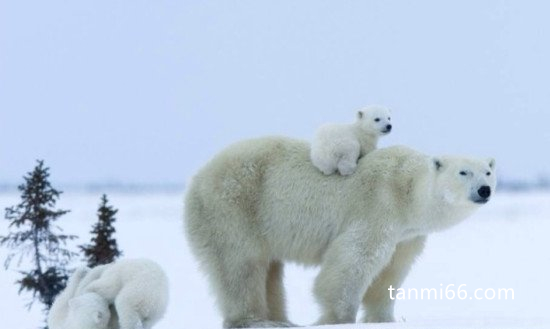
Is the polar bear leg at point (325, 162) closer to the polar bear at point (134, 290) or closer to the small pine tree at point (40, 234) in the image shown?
the polar bear at point (134, 290)

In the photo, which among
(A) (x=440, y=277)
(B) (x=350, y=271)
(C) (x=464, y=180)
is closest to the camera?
(C) (x=464, y=180)

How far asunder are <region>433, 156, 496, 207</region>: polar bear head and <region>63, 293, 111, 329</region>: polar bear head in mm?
2673

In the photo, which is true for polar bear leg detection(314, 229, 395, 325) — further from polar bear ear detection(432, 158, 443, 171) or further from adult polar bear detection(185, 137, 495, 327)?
polar bear ear detection(432, 158, 443, 171)

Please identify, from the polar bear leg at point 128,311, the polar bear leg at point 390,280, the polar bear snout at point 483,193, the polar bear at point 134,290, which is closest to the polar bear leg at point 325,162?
the polar bear leg at point 390,280

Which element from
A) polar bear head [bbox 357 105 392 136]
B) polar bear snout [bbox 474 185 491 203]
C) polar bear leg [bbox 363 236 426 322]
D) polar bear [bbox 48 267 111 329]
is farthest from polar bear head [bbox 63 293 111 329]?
polar bear snout [bbox 474 185 491 203]

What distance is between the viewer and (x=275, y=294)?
8.99m

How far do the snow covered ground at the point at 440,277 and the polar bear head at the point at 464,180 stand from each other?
889mm

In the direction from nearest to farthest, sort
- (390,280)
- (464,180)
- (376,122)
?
1. (464,180)
2. (376,122)
3. (390,280)

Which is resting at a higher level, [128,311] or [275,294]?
[128,311]

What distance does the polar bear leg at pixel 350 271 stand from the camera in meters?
8.15

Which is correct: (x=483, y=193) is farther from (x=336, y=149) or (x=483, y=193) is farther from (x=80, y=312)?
(x=80, y=312)

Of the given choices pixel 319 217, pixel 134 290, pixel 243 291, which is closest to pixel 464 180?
pixel 319 217

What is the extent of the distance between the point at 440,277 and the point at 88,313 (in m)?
11.1

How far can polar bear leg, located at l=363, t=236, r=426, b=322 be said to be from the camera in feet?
28.9
